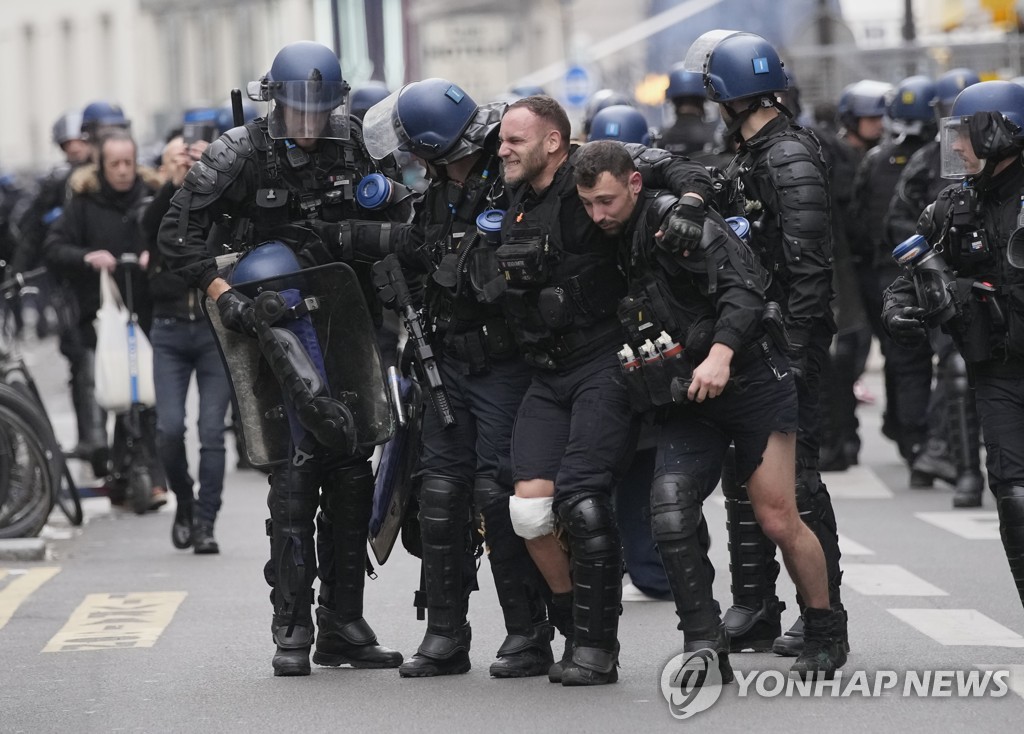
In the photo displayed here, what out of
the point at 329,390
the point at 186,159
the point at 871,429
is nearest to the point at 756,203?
the point at 329,390

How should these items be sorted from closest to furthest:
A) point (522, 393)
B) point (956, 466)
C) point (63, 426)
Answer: point (522, 393) → point (956, 466) → point (63, 426)

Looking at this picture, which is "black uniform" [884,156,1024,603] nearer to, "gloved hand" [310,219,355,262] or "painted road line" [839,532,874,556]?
"gloved hand" [310,219,355,262]

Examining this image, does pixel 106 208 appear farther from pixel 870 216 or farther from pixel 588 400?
pixel 588 400

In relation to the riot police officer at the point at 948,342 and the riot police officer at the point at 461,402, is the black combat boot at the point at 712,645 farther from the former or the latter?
the riot police officer at the point at 948,342

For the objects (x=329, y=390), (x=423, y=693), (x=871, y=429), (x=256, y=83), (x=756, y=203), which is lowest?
(x=871, y=429)

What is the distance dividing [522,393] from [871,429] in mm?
9255

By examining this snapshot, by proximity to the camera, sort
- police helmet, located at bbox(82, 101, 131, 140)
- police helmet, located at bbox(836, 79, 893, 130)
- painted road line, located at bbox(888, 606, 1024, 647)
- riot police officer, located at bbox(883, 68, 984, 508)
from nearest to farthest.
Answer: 1. painted road line, located at bbox(888, 606, 1024, 647)
2. riot police officer, located at bbox(883, 68, 984, 508)
3. police helmet, located at bbox(82, 101, 131, 140)
4. police helmet, located at bbox(836, 79, 893, 130)

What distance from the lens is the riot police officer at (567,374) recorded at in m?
6.53

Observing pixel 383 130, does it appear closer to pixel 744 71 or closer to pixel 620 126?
pixel 744 71

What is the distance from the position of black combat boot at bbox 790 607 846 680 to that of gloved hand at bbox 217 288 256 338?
6.69ft

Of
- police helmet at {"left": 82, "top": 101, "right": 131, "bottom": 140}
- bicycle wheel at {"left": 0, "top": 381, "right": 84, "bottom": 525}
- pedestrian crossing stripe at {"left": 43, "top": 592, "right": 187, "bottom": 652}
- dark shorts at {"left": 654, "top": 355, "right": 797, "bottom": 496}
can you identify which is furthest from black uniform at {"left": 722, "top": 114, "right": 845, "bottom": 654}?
police helmet at {"left": 82, "top": 101, "right": 131, "bottom": 140}

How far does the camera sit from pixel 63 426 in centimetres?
1712

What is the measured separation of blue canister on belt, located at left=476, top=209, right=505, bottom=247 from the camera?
6723 millimetres

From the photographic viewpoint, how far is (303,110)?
7.22m
